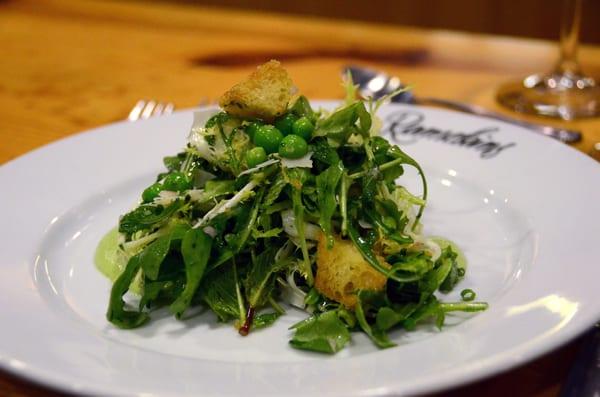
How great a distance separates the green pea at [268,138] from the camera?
6.06ft

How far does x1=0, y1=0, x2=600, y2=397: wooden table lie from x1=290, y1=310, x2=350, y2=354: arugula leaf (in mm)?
1663

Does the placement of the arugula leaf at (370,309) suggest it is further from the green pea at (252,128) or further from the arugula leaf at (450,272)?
the green pea at (252,128)

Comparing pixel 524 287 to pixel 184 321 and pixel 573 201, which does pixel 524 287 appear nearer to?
pixel 573 201

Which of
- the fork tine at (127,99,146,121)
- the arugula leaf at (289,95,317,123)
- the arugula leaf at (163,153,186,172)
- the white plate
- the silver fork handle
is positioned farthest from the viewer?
the fork tine at (127,99,146,121)

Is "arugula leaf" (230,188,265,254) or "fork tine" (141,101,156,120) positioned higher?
"arugula leaf" (230,188,265,254)

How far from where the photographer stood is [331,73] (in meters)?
3.84

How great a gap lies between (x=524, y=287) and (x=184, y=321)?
837mm

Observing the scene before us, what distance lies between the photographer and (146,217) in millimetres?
1907

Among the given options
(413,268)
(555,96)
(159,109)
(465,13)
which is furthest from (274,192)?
(465,13)

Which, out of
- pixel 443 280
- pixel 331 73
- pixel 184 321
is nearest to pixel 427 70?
pixel 331 73

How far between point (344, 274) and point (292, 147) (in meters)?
0.38

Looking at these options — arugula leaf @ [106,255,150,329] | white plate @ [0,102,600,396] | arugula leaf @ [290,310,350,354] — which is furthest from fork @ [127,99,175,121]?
arugula leaf @ [290,310,350,354]

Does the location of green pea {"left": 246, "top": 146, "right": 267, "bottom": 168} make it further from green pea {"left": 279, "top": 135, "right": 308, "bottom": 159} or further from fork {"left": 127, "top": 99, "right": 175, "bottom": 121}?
fork {"left": 127, "top": 99, "right": 175, "bottom": 121}

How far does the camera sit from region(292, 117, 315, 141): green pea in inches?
75.0
